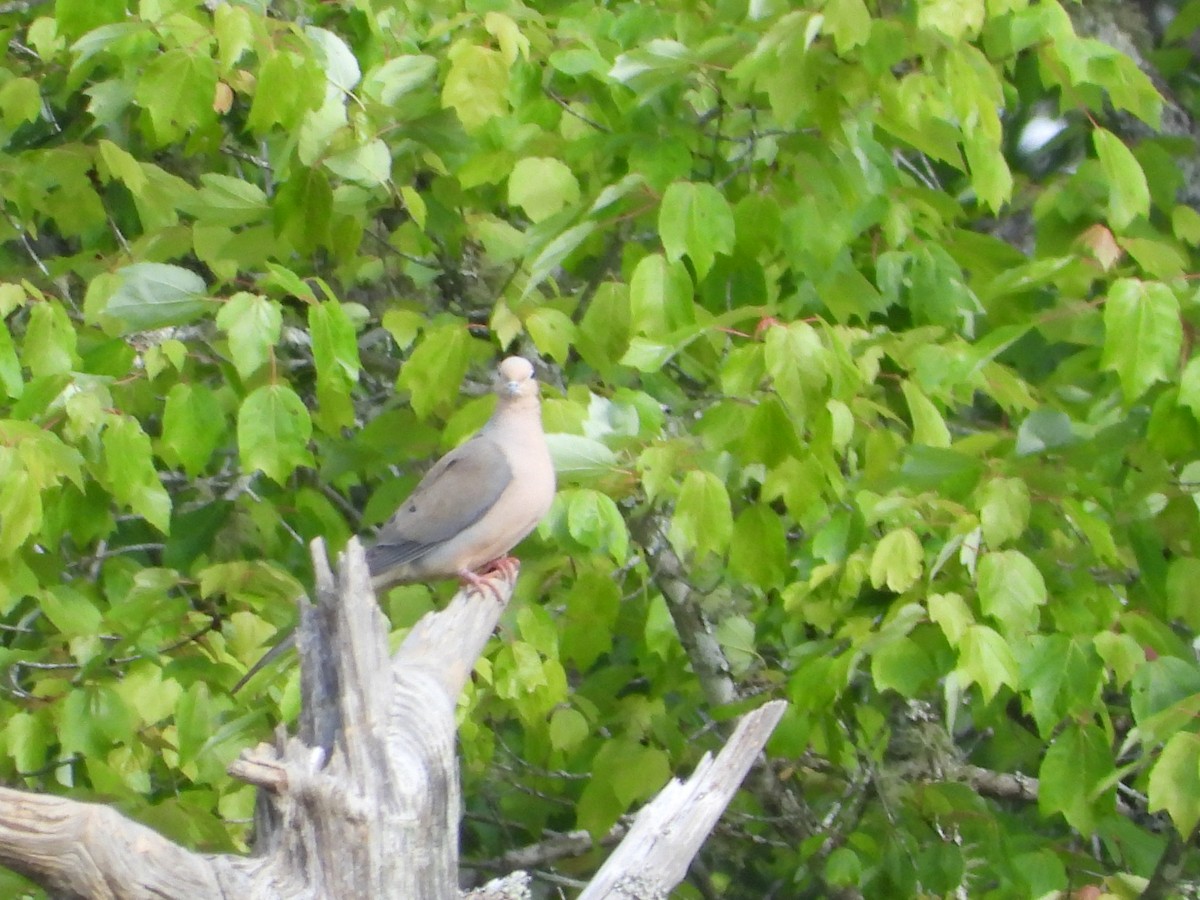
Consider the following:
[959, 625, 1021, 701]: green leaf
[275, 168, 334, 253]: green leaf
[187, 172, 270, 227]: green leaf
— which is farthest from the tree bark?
[187, 172, 270, 227]: green leaf

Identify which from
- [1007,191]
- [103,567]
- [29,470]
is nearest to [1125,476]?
[1007,191]

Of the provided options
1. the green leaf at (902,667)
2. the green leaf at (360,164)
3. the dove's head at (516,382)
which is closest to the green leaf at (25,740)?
the dove's head at (516,382)

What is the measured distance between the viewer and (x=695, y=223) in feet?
8.80

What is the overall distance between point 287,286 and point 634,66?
708 millimetres

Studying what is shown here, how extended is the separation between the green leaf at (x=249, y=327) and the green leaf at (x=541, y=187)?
532 mm

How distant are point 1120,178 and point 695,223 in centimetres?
79

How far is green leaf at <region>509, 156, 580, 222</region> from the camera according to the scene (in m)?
3.04

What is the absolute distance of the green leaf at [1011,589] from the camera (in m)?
2.57

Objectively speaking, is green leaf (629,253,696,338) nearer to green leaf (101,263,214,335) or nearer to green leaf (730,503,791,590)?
green leaf (730,503,791,590)

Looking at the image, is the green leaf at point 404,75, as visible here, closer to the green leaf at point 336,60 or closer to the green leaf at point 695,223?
the green leaf at point 336,60

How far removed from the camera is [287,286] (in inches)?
105

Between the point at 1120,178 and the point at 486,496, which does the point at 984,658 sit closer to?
the point at 1120,178

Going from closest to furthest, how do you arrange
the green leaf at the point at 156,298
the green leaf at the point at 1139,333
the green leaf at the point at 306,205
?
the green leaf at the point at 1139,333
the green leaf at the point at 156,298
the green leaf at the point at 306,205

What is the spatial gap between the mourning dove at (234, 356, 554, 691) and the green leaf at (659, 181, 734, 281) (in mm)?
492
